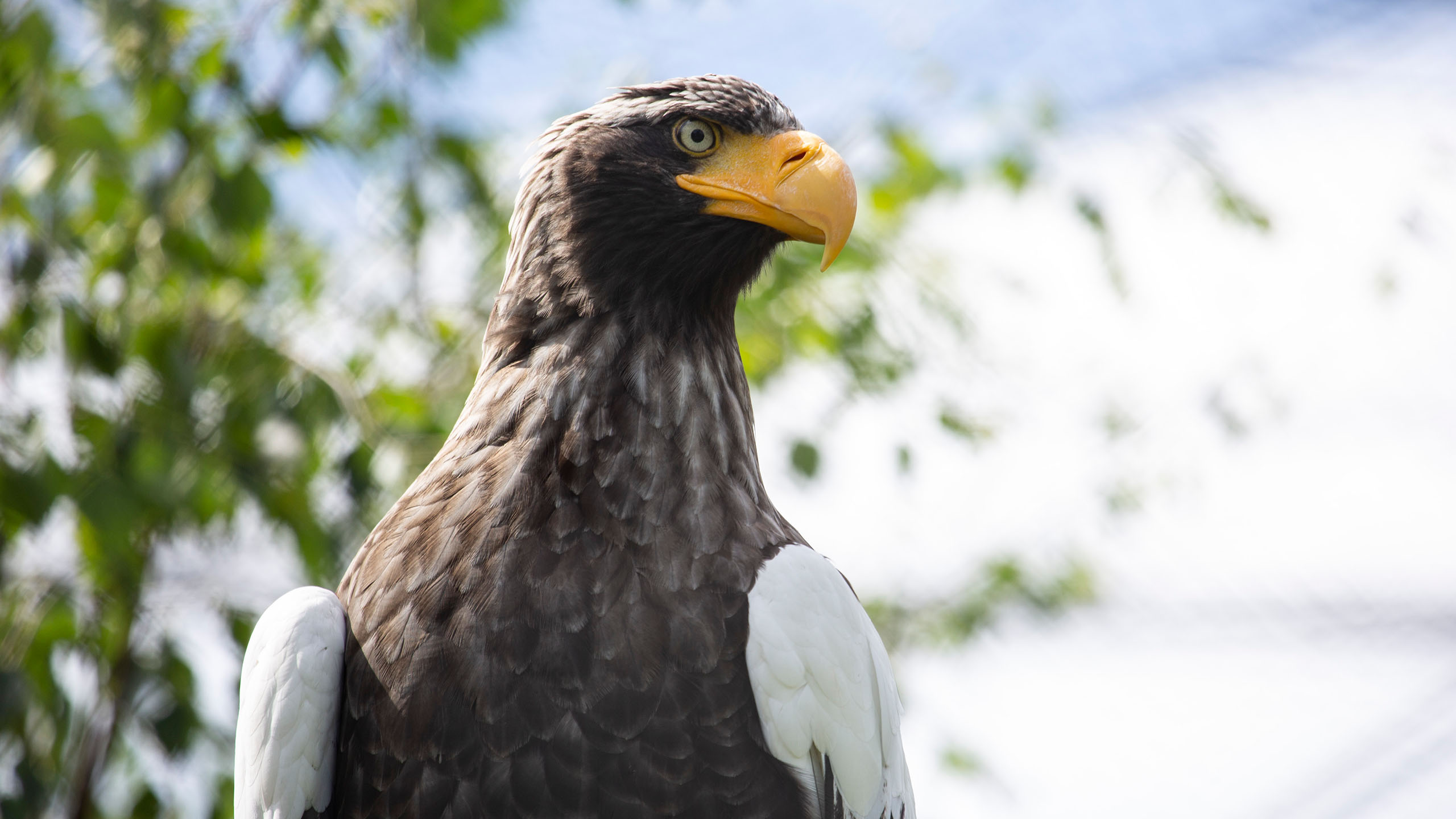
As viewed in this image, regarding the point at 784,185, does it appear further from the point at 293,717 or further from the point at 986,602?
the point at 986,602

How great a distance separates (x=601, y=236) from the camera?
1700mm

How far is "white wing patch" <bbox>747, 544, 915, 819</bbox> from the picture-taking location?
143 cm

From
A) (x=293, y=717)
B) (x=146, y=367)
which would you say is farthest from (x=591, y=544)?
(x=146, y=367)

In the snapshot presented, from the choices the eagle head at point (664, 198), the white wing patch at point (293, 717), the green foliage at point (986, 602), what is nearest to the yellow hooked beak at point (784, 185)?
the eagle head at point (664, 198)

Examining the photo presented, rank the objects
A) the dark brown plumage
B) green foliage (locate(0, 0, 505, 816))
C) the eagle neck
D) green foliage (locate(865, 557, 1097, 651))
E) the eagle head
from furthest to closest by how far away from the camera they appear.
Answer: green foliage (locate(865, 557, 1097, 651)) < green foliage (locate(0, 0, 505, 816)) < the eagle head < the eagle neck < the dark brown plumage

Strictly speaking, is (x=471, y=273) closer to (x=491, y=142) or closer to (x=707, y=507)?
(x=491, y=142)

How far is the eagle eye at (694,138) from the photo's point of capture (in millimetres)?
1735

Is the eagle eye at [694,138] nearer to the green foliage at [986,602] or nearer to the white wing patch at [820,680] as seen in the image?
the white wing patch at [820,680]

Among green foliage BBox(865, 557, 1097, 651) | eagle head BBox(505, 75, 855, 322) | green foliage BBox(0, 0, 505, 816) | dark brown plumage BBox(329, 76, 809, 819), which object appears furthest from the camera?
green foliage BBox(865, 557, 1097, 651)

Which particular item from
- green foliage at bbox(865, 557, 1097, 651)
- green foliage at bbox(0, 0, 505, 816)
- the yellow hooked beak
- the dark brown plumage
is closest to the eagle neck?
the dark brown plumage

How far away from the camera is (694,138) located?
5.71ft

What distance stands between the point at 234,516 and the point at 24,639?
18.4 inches

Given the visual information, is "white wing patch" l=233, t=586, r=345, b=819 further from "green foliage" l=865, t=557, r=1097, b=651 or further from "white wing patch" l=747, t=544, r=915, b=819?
"green foliage" l=865, t=557, r=1097, b=651

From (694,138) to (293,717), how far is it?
1026mm
